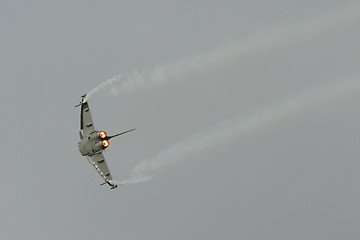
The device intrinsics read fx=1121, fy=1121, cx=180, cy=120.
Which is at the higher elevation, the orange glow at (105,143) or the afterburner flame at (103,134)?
the afterburner flame at (103,134)

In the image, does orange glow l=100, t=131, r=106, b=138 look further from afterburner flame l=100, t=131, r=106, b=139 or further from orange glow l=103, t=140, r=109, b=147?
orange glow l=103, t=140, r=109, b=147

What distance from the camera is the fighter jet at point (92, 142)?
94.4 metres

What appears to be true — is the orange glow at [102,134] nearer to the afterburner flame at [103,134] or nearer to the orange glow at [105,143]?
the afterburner flame at [103,134]

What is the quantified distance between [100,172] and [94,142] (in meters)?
3.70

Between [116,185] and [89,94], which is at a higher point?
[89,94]

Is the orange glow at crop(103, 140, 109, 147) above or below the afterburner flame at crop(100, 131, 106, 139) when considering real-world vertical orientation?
below

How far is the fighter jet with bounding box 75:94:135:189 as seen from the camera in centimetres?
9444

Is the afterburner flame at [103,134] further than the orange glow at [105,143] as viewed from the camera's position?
No

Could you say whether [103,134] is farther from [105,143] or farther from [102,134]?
[105,143]

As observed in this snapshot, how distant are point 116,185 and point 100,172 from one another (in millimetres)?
2696

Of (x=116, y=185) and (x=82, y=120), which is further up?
(x=82, y=120)

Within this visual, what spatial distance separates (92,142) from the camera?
311 feet

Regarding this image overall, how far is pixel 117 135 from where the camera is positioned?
304 ft

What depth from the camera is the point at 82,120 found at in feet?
314
